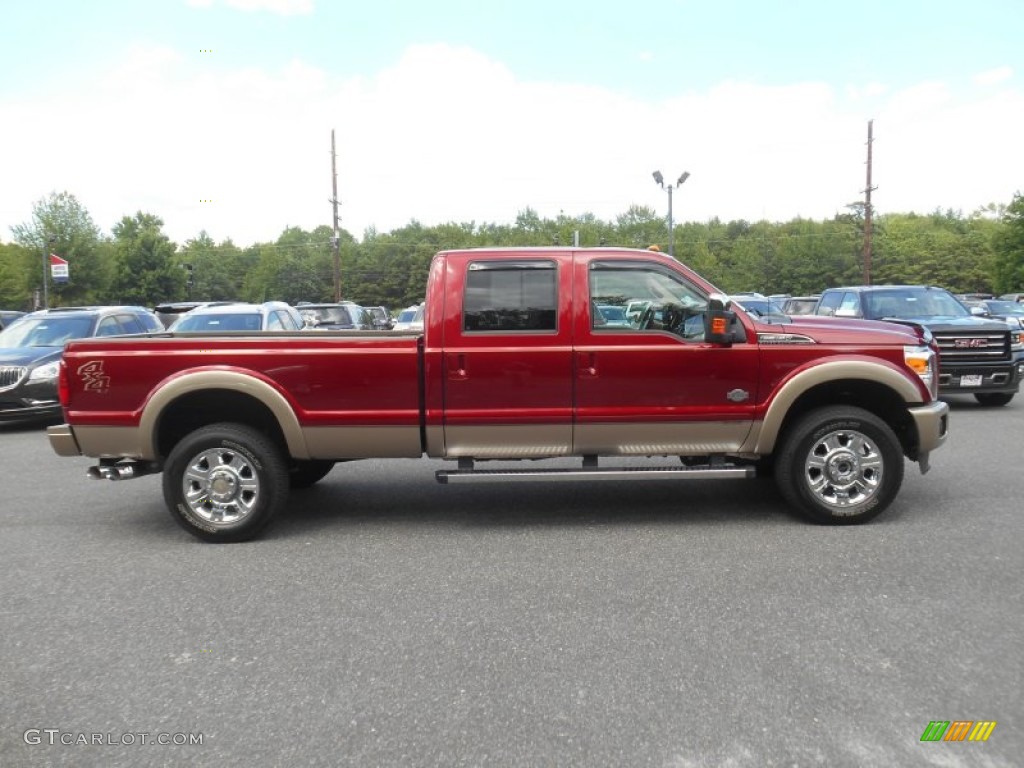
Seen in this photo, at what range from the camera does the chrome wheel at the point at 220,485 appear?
19.6 feet

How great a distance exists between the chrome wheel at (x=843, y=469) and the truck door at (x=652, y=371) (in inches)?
22.6

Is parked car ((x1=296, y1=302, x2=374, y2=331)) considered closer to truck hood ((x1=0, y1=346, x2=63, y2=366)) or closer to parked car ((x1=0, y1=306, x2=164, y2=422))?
parked car ((x1=0, y1=306, x2=164, y2=422))

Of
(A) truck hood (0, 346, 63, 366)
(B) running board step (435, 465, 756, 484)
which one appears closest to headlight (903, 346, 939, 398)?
(B) running board step (435, 465, 756, 484)

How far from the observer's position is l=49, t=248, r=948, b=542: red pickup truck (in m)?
5.95

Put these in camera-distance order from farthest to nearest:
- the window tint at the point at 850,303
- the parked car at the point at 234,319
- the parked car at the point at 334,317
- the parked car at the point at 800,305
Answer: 1. the parked car at the point at 800,305
2. the parked car at the point at 334,317
3. the parked car at the point at 234,319
4. the window tint at the point at 850,303

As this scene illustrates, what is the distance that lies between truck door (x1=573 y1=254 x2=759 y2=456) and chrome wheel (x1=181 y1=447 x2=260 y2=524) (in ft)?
7.77

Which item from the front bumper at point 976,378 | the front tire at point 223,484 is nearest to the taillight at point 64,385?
the front tire at point 223,484

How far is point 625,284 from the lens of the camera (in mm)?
6172

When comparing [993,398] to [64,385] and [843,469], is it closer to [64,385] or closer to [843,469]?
[843,469]

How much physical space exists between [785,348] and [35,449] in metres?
9.08

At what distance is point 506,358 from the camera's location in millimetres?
5961

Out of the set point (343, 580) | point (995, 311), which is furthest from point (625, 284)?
point (995, 311)

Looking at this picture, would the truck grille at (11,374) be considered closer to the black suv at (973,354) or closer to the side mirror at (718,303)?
the side mirror at (718,303)

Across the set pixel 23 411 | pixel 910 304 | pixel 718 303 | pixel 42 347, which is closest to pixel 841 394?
pixel 718 303
